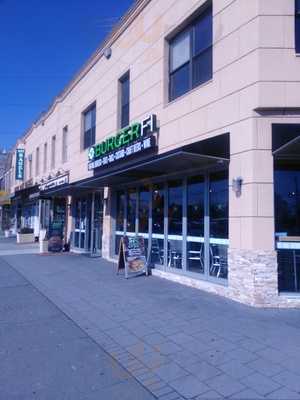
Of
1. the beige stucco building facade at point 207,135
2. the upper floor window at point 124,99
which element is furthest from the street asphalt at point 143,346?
the upper floor window at point 124,99

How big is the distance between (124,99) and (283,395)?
11588 millimetres

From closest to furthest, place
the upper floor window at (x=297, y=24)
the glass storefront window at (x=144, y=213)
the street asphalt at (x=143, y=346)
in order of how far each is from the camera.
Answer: the street asphalt at (x=143, y=346) → the upper floor window at (x=297, y=24) → the glass storefront window at (x=144, y=213)

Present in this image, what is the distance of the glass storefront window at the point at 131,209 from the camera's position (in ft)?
41.6

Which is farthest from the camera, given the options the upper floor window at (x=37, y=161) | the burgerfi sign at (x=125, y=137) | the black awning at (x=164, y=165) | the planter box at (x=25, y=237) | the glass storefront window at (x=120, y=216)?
the upper floor window at (x=37, y=161)

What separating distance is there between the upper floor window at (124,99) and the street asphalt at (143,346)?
6.75 meters

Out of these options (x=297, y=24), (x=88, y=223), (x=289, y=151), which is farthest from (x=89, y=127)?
(x=289, y=151)

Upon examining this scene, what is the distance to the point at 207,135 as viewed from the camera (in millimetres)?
8594

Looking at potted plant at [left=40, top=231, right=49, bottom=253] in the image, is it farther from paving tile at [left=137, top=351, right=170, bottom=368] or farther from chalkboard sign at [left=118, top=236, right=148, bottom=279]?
paving tile at [left=137, top=351, right=170, bottom=368]

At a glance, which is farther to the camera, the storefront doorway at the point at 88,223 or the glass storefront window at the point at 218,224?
the storefront doorway at the point at 88,223

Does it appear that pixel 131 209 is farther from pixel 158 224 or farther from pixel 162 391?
pixel 162 391

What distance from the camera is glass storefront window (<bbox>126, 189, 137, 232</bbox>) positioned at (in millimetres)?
12688

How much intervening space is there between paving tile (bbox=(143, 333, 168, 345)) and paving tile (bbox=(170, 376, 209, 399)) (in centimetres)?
117

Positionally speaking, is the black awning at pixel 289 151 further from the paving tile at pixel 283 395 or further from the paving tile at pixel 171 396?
the paving tile at pixel 171 396

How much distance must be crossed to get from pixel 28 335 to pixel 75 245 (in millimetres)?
13048
